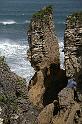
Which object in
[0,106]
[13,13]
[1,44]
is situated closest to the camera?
[0,106]

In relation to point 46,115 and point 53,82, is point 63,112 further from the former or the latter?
point 53,82

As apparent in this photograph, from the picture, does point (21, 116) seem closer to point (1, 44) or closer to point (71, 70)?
point (71, 70)

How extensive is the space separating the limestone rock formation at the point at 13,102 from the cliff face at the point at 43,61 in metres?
4.33

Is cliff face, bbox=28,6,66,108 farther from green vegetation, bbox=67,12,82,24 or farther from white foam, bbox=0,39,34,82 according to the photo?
white foam, bbox=0,39,34,82

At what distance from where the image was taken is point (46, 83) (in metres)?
31.5

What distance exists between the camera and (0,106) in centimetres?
2302

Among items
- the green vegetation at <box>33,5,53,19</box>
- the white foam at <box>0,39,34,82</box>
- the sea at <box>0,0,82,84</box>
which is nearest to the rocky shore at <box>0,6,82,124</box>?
the green vegetation at <box>33,5,53,19</box>

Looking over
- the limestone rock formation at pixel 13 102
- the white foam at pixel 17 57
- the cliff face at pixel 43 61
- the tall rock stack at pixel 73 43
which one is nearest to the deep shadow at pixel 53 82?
the cliff face at pixel 43 61

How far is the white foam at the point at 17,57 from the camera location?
162 feet

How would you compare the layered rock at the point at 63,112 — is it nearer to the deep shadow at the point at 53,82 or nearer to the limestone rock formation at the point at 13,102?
the limestone rock formation at the point at 13,102

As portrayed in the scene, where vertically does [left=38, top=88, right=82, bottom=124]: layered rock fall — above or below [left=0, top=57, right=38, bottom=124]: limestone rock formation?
below

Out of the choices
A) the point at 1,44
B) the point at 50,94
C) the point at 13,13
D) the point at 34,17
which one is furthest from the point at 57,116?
the point at 13,13

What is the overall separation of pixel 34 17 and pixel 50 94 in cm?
451

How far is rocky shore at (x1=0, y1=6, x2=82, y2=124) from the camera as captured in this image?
2431cm
